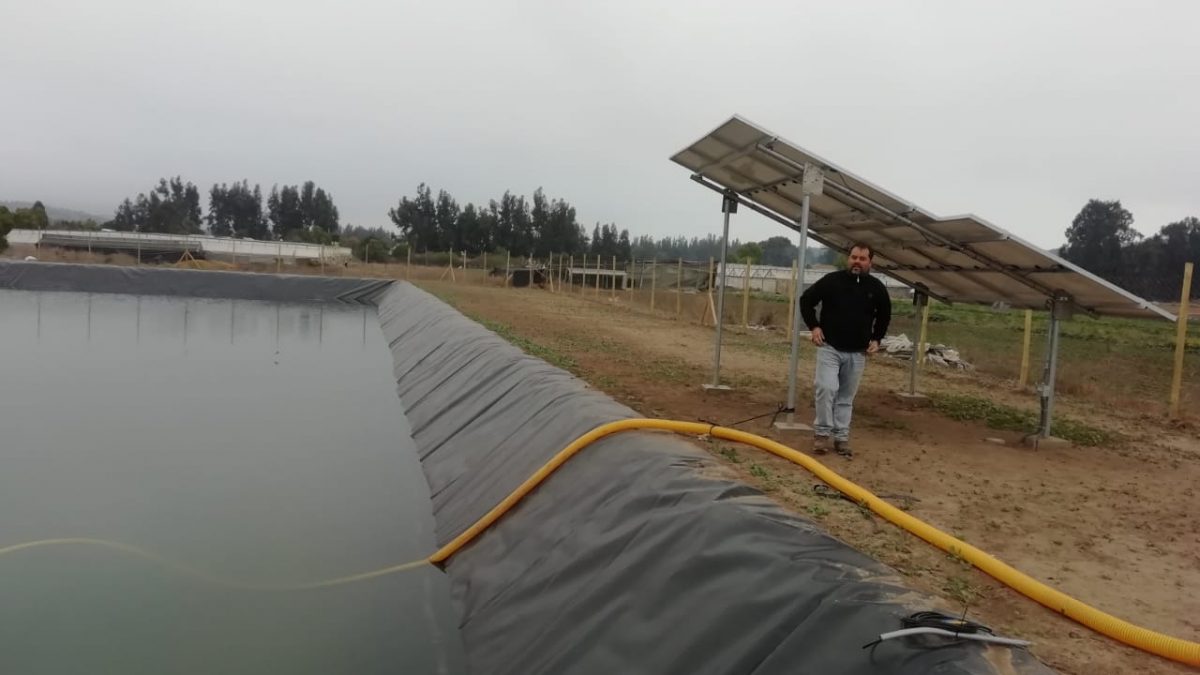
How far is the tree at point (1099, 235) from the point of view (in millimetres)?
52656

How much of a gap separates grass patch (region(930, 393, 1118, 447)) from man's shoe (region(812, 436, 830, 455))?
3.07 metres

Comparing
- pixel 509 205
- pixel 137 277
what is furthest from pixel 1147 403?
pixel 509 205

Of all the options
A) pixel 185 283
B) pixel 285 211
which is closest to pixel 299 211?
pixel 285 211

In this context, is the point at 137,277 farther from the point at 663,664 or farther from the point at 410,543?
the point at 663,664

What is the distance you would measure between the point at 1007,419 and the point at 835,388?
3.84m

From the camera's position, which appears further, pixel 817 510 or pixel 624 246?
pixel 624 246

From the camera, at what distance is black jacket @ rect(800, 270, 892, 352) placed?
6.05m

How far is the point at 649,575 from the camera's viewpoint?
11.4 ft

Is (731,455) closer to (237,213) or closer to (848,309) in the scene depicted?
(848,309)

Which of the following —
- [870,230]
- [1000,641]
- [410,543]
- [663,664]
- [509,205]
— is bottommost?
[410,543]

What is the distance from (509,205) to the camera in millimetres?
75688

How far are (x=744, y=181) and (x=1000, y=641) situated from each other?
23.0 ft

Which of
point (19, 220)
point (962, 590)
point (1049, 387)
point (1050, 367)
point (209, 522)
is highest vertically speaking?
point (19, 220)

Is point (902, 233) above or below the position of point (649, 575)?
above
